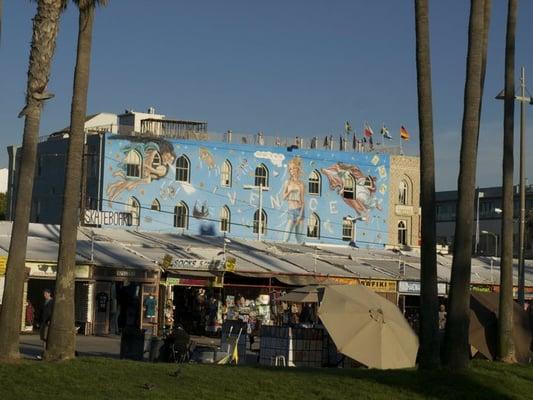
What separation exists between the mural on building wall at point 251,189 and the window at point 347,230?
213 millimetres

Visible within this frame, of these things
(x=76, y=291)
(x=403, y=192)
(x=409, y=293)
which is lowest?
(x=76, y=291)

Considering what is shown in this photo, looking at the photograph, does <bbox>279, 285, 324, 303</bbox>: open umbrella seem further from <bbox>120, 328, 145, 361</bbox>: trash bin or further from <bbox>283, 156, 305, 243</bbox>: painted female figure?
<bbox>283, 156, 305, 243</bbox>: painted female figure

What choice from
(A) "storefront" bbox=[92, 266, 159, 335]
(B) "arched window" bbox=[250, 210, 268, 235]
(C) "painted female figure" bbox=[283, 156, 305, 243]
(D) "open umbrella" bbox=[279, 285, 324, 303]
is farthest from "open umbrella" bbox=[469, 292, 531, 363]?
(C) "painted female figure" bbox=[283, 156, 305, 243]

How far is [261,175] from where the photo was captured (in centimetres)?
6906

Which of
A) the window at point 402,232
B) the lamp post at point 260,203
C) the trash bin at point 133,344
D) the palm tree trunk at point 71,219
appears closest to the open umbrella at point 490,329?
the trash bin at point 133,344

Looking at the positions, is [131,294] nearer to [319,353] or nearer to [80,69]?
[319,353]

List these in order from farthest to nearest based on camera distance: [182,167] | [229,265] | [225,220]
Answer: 1. [225,220]
2. [182,167]
3. [229,265]

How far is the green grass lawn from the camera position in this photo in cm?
1700

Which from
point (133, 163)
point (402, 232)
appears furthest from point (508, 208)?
→ point (402, 232)

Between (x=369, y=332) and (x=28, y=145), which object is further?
(x=369, y=332)

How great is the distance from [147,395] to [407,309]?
3591cm

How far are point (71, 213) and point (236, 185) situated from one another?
155ft

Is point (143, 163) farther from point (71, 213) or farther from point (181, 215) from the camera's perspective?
point (71, 213)

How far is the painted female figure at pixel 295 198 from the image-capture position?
229 ft
